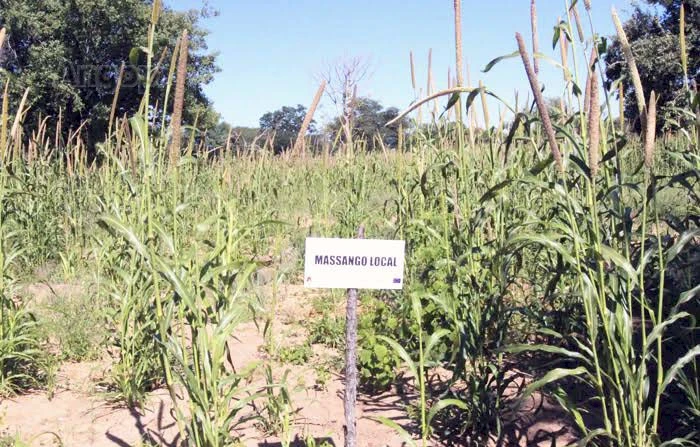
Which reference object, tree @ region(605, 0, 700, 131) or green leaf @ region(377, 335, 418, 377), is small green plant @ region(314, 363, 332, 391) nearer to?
green leaf @ region(377, 335, 418, 377)

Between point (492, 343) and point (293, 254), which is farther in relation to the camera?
point (293, 254)

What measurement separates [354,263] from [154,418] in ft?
4.71

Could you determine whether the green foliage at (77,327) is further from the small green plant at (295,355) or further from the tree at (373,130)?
the tree at (373,130)

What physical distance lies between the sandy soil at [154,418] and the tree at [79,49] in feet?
48.1

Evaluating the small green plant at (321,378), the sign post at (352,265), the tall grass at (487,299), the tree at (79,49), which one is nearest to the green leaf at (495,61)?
the tall grass at (487,299)

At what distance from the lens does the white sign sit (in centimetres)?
233

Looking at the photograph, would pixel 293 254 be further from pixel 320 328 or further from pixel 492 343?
pixel 492 343

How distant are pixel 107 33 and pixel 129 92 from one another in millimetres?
1909

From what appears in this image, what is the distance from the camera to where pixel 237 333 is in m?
4.34

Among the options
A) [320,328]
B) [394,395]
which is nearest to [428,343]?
[394,395]

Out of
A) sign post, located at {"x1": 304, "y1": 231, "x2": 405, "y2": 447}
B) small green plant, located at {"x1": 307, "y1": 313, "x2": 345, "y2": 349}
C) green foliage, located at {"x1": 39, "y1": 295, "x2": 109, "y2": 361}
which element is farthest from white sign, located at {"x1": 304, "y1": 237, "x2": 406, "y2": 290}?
green foliage, located at {"x1": 39, "y1": 295, "x2": 109, "y2": 361}

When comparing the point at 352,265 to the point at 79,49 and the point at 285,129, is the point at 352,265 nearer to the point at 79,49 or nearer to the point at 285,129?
the point at 79,49

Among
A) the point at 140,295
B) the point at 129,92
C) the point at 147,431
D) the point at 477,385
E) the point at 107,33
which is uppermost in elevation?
the point at 107,33

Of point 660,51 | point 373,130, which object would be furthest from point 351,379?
point 660,51
